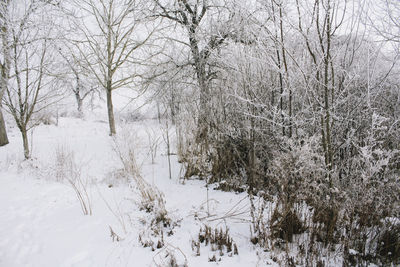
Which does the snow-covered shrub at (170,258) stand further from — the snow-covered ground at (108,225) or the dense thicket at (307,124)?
the dense thicket at (307,124)

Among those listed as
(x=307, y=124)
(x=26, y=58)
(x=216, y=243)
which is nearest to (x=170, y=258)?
(x=216, y=243)

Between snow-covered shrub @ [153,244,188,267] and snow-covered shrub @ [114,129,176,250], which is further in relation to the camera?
snow-covered shrub @ [114,129,176,250]

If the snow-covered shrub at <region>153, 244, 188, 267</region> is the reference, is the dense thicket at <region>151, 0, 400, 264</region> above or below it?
above

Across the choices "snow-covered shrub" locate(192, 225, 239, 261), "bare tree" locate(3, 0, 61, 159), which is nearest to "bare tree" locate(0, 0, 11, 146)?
"bare tree" locate(3, 0, 61, 159)

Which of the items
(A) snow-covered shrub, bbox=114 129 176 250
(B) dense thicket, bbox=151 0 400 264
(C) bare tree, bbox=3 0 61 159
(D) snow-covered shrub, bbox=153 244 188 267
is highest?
(C) bare tree, bbox=3 0 61 159

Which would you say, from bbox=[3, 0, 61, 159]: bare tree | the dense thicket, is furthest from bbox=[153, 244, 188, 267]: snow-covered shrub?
bbox=[3, 0, 61, 159]: bare tree

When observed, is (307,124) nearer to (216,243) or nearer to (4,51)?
(216,243)

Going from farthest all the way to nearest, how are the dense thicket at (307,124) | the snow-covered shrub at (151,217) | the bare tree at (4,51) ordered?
the bare tree at (4,51), the snow-covered shrub at (151,217), the dense thicket at (307,124)

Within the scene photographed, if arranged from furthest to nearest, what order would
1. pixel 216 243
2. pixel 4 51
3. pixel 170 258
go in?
pixel 4 51
pixel 216 243
pixel 170 258

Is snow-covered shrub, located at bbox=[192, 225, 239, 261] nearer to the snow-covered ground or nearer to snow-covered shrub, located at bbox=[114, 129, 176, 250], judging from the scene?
the snow-covered ground

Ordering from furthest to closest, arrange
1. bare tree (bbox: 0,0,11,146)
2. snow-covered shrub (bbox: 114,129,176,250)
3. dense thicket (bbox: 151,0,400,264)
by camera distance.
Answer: bare tree (bbox: 0,0,11,146) < snow-covered shrub (bbox: 114,129,176,250) < dense thicket (bbox: 151,0,400,264)

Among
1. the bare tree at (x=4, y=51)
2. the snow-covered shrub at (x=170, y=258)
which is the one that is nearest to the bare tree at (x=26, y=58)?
the bare tree at (x=4, y=51)

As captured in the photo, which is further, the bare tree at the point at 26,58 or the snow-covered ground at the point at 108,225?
the bare tree at the point at 26,58

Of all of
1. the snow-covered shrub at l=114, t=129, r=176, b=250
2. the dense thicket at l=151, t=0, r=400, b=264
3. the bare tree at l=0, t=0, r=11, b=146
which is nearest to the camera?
the dense thicket at l=151, t=0, r=400, b=264
